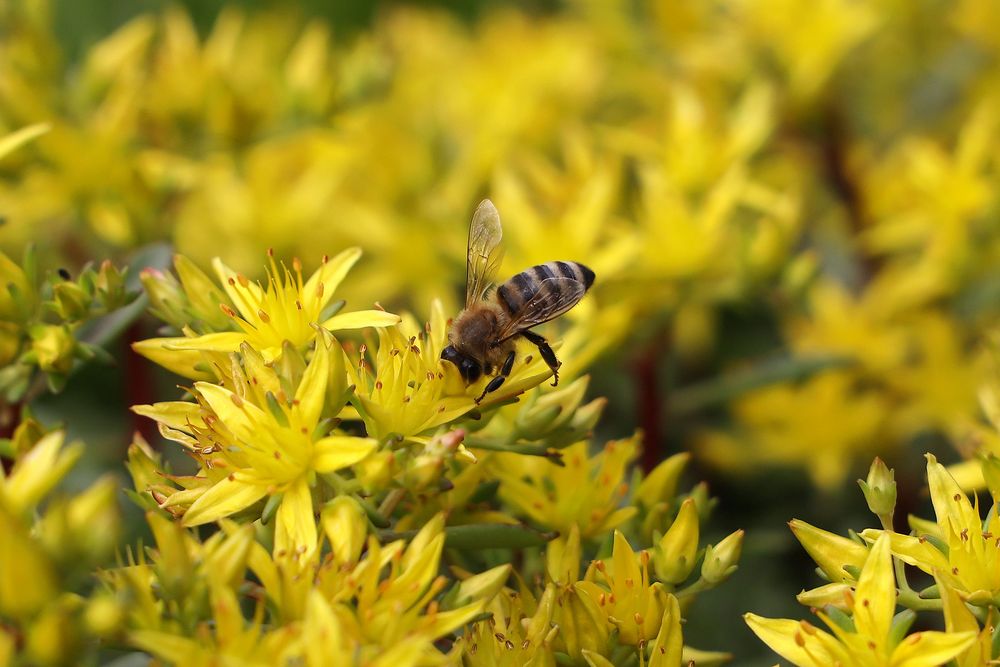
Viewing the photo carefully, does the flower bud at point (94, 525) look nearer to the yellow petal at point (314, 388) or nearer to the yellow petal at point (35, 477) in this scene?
the yellow petal at point (35, 477)

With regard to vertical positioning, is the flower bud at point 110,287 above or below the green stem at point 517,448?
above

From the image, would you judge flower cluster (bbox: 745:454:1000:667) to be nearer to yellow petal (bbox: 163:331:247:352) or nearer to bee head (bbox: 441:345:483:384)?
bee head (bbox: 441:345:483:384)

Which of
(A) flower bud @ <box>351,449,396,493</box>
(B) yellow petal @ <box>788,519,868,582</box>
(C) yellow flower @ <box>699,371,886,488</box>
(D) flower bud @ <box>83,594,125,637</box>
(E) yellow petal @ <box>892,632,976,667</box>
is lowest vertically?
(C) yellow flower @ <box>699,371,886,488</box>

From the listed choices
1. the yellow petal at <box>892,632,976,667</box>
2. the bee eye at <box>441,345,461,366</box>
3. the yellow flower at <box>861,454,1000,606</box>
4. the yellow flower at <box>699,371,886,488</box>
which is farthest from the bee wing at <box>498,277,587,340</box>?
the yellow flower at <box>699,371,886,488</box>

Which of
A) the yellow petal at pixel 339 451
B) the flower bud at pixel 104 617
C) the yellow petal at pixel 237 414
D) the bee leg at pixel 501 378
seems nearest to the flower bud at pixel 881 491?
the bee leg at pixel 501 378

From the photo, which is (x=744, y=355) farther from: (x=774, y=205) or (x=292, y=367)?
(x=292, y=367)

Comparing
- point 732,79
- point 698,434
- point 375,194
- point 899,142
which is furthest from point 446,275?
point 899,142
